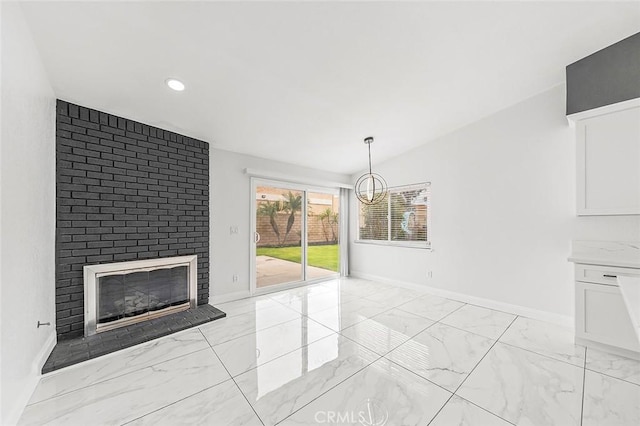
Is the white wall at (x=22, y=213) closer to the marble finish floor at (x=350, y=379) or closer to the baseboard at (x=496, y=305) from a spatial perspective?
the marble finish floor at (x=350, y=379)

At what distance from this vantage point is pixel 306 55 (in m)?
2.22

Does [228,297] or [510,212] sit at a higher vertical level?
[510,212]

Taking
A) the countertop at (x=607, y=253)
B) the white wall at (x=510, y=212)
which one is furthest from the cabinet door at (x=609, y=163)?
the countertop at (x=607, y=253)

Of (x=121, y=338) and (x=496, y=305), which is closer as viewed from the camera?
(x=121, y=338)

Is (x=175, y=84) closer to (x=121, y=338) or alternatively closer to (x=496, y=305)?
(x=121, y=338)

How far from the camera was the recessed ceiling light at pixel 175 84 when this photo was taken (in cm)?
236

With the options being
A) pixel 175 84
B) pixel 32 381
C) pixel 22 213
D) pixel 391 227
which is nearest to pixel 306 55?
pixel 175 84

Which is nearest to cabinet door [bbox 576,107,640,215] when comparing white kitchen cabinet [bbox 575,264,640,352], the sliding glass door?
white kitchen cabinet [bbox 575,264,640,352]

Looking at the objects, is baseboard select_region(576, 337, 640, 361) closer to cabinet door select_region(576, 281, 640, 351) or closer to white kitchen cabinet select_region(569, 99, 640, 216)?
cabinet door select_region(576, 281, 640, 351)

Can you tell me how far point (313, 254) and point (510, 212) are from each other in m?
3.39

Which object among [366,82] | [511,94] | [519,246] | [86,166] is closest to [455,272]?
[519,246]

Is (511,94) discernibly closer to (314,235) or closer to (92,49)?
(314,235)

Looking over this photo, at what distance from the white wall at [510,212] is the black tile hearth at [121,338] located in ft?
11.6

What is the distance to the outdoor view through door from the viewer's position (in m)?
4.40
